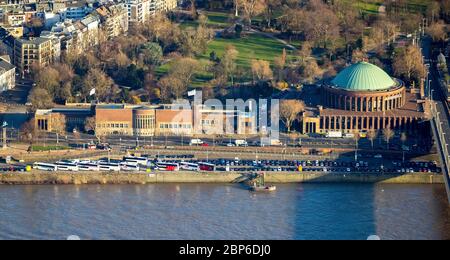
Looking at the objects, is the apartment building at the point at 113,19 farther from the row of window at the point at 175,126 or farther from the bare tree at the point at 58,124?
the row of window at the point at 175,126

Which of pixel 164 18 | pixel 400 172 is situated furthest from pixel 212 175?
pixel 164 18

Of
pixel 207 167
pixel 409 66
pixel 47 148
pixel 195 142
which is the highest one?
pixel 409 66

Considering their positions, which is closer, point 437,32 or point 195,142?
point 195,142

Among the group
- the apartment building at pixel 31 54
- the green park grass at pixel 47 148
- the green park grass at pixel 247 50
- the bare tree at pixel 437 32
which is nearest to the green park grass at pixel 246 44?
the green park grass at pixel 247 50

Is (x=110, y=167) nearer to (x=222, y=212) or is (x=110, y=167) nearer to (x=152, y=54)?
(x=222, y=212)

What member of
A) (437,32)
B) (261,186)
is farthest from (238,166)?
(437,32)

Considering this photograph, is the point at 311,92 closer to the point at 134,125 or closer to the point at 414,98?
the point at 414,98
